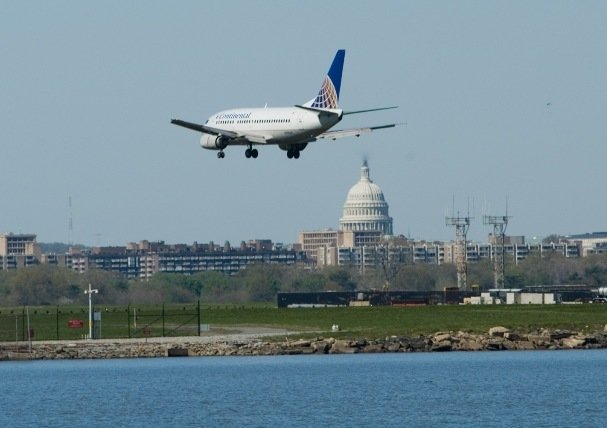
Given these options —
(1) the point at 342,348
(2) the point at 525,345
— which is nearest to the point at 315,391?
(1) the point at 342,348

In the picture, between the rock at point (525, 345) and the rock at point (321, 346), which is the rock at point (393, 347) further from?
the rock at point (525, 345)

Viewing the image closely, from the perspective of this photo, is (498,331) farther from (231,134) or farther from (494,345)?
(231,134)

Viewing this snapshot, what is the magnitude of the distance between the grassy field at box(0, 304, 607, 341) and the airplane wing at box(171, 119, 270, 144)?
1196 cm

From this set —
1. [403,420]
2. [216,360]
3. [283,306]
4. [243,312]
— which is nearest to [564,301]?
[283,306]

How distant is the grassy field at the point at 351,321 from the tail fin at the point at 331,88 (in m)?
13.9

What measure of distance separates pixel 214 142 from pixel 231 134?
1409 mm

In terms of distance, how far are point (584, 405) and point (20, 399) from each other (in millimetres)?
24759

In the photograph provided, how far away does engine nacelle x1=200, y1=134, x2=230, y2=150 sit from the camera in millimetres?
118375

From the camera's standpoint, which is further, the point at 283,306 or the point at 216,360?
the point at 283,306

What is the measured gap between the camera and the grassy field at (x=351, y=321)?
114188 mm

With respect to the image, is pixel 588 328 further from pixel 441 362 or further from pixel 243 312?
pixel 243 312

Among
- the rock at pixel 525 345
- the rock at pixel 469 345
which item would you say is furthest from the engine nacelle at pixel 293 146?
the rock at pixel 525 345

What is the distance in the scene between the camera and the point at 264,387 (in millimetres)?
85062

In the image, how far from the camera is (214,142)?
390 feet
